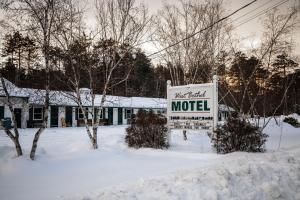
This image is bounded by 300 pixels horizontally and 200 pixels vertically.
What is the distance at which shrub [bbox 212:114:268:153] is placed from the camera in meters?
10.5

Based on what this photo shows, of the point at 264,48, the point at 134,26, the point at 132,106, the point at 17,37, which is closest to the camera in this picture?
the point at 17,37

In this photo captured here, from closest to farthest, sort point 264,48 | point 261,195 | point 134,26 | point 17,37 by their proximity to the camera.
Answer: point 261,195
point 17,37
point 134,26
point 264,48

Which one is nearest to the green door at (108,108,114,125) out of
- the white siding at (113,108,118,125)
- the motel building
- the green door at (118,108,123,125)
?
the motel building

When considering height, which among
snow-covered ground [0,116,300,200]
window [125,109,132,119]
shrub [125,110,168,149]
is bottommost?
snow-covered ground [0,116,300,200]

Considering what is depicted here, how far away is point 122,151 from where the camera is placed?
478 inches

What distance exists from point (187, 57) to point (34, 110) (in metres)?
20.8

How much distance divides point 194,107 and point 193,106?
0.07 meters

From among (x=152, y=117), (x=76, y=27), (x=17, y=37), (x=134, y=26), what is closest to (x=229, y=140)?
(x=152, y=117)

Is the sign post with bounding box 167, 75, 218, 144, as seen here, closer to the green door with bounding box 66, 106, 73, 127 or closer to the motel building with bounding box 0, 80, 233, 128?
the motel building with bounding box 0, 80, 233, 128

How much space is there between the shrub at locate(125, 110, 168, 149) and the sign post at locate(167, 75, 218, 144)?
19.6 inches

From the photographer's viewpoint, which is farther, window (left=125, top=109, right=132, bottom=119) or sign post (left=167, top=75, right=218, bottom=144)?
window (left=125, top=109, right=132, bottom=119)

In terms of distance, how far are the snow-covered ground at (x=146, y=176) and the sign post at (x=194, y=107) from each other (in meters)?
1.88

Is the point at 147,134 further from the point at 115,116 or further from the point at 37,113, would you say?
the point at 115,116

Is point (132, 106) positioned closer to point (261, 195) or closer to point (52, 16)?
point (52, 16)
